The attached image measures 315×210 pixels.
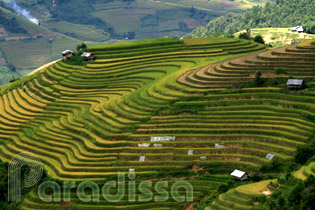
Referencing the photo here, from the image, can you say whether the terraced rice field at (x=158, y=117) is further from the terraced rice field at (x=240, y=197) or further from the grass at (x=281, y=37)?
the grass at (x=281, y=37)

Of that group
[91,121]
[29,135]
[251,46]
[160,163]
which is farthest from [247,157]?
[251,46]

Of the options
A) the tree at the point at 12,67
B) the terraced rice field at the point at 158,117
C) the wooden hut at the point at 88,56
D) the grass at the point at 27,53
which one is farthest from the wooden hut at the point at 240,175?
the tree at the point at 12,67

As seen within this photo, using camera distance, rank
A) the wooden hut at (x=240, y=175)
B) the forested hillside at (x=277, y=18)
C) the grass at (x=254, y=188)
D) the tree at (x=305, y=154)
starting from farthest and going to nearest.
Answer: the forested hillside at (x=277, y=18) < the wooden hut at (x=240, y=175) < the tree at (x=305, y=154) < the grass at (x=254, y=188)

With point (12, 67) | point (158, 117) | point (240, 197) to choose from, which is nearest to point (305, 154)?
point (240, 197)

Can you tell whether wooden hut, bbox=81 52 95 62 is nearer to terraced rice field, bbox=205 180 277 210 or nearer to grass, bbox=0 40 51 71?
terraced rice field, bbox=205 180 277 210

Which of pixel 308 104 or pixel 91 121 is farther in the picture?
pixel 91 121

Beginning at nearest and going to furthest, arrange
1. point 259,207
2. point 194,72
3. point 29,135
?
point 259,207 < point 29,135 < point 194,72

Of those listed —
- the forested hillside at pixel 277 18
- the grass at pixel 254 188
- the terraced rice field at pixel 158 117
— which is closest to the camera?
the grass at pixel 254 188

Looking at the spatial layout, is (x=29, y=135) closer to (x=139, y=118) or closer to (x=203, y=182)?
(x=139, y=118)

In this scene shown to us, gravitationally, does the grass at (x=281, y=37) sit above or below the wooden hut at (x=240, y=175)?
below
